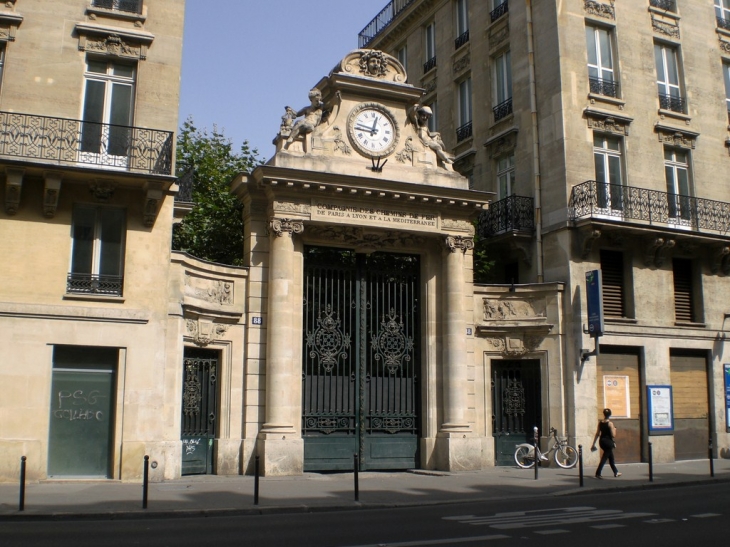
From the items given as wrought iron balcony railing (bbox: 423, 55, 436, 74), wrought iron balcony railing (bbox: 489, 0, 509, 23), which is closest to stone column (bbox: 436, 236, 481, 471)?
wrought iron balcony railing (bbox: 489, 0, 509, 23)

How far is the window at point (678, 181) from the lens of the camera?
2397 centimetres

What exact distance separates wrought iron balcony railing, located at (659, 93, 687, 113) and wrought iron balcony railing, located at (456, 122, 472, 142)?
6261mm

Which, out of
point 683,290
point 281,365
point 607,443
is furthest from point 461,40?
point 607,443

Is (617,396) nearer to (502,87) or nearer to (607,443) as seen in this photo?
(607,443)

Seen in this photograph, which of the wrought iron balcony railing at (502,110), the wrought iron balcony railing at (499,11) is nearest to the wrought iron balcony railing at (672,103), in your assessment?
the wrought iron balcony railing at (502,110)

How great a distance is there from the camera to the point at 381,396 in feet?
66.4

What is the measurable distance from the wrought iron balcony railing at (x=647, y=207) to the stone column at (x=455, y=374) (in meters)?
3.81

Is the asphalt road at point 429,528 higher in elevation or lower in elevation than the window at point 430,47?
lower

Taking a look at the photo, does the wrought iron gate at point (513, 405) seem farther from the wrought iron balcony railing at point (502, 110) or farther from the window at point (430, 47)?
the window at point (430, 47)

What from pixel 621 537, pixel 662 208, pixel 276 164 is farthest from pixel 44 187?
pixel 662 208

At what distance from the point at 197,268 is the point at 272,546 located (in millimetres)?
10161

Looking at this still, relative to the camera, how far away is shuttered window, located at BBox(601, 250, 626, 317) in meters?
22.8

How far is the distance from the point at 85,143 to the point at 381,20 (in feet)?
65.0

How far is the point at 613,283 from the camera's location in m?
23.0
